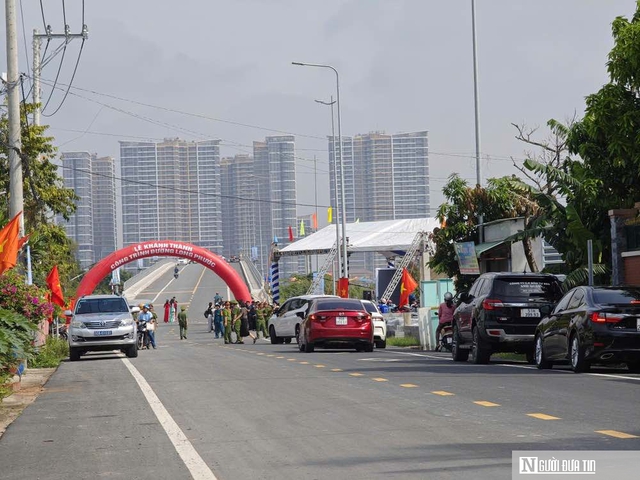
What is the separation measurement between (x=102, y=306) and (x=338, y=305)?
6.41m

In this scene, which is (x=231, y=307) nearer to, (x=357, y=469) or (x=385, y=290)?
(x=385, y=290)

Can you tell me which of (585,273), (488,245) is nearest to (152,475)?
(585,273)

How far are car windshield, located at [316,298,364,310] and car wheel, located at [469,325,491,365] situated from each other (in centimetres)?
826

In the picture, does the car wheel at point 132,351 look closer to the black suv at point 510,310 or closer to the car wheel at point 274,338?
the car wheel at point 274,338

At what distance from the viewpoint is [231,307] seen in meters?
45.0

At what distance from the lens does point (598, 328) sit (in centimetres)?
1875

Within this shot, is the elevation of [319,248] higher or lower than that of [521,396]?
higher

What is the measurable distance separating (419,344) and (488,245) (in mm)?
4480

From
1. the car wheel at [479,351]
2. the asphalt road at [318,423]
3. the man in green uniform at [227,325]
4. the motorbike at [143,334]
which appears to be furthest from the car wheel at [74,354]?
the man in green uniform at [227,325]

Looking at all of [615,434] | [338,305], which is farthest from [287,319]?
[615,434]

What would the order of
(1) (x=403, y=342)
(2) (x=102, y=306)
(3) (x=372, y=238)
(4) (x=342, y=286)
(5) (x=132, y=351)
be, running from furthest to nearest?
1. (3) (x=372, y=238)
2. (4) (x=342, y=286)
3. (1) (x=403, y=342)
4. (2) (x=102, y=306)
5. (5) (x=132, y=351)

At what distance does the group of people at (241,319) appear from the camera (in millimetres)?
43344

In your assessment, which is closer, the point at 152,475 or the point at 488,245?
the point at 152,475

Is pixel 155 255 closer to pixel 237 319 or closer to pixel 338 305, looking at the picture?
pixel 237 319
